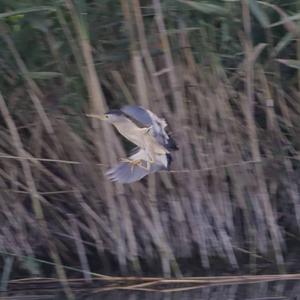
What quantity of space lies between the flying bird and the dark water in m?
0.44

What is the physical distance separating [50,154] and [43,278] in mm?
456

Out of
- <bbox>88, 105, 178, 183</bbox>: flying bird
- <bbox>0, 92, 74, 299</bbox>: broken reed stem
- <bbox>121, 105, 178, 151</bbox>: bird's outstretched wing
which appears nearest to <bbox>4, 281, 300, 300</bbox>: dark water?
<bbox>0, 92, 74, 299</bbox>: broken reed stem

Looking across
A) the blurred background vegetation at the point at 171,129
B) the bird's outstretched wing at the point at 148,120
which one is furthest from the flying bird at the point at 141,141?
the blurred background vegetation at the point at 171,129

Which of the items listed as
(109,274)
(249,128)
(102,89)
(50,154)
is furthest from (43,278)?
(249,128)

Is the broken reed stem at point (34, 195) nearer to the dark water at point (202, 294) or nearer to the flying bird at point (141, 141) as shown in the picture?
the dark water at point (202, 294)

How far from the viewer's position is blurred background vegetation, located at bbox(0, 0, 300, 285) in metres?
3.20

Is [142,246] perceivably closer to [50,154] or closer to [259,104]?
[50,154]

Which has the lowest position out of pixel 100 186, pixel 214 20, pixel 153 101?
pixel 100 186

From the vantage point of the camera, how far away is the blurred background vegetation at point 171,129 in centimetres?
320

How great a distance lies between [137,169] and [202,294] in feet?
1.77

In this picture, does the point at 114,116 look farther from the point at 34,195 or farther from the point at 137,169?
the point at 34,195

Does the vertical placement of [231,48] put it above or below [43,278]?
above

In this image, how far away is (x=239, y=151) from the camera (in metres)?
3.40

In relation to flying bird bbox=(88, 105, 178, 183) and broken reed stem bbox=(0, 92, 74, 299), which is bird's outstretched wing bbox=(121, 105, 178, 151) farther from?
broken reed stem bbox=(0, 92, 74, 299)
